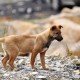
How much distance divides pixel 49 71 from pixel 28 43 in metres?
0.78

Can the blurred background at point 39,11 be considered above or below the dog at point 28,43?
below

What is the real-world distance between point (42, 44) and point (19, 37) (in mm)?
534

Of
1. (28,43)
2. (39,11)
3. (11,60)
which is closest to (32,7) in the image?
(39,11)

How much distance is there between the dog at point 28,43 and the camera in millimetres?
10953

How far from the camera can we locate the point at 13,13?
1219 inches

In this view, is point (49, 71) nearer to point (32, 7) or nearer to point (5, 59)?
point (5, 59)

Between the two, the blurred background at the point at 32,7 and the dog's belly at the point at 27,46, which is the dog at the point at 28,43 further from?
the blurred background at the point at 32,7

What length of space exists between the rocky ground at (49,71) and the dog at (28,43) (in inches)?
10.1

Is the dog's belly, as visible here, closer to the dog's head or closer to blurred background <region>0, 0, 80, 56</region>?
the dog's head

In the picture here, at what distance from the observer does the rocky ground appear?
10477 mm

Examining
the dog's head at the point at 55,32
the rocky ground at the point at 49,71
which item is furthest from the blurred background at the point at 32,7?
the dog's head at the point at 55,32

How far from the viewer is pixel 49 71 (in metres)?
11.1

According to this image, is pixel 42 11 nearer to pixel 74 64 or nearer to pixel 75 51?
pixel 75 51

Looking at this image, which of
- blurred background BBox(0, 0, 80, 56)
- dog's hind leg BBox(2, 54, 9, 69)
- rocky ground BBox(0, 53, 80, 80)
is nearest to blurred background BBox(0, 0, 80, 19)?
blurred background BBox(0, 0, 80, 56)
